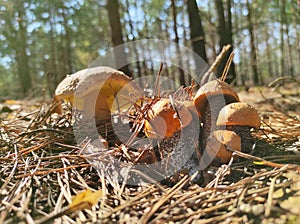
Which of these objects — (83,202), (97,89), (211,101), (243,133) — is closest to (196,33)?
(97,89)

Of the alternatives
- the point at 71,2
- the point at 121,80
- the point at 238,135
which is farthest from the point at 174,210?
the point at 71,2

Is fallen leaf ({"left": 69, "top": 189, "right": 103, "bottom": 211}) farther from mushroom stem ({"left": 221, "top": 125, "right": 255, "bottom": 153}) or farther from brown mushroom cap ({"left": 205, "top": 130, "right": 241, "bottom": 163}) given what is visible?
mushroom stem ({"left": 221, "top": 125, "right": 255, "bottom": 153})

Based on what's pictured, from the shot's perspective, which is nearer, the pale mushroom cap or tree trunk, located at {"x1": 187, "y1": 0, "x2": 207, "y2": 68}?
the pale mushroom cap

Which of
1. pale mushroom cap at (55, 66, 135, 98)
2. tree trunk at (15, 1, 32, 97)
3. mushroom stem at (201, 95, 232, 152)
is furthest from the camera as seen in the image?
tree trunk at (15, 1, 32, 97)

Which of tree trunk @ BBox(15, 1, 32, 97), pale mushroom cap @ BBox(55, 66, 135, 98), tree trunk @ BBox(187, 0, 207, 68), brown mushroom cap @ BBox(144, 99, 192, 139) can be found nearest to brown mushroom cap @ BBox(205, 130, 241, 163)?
brown mushroom cap @ BBox(144, 99, 192, 139)

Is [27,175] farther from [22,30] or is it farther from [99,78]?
[22,30]

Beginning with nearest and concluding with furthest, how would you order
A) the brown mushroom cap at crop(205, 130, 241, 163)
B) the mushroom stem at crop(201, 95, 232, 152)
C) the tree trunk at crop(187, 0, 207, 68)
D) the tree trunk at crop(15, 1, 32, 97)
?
the brown mushroom cap at crop(205, 130, 241, 163) → the mushroom stem at crop(201, 95, 232, 152) → the tree trunk at crop(187, 0, 207, 68) → the tree trunk at crop(15, 1, 32, 97)
